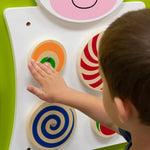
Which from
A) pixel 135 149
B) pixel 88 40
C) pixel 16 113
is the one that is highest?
pixel 88 40

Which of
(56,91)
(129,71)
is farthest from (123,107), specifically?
(56,91)

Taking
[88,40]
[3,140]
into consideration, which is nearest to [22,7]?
[88,40]

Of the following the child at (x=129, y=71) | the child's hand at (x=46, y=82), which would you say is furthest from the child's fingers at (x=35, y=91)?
the child at (x=129, y=71)

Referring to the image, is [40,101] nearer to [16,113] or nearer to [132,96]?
[16,113]

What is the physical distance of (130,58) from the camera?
1.24 ft

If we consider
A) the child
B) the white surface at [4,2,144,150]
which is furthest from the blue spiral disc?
the child

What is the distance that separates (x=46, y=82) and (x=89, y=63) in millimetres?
100

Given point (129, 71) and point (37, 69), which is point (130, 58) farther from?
point (37, 69)

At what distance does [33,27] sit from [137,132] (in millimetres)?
251

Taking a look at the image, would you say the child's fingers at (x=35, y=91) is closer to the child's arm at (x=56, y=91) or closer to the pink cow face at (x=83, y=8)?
the child's arm at (x=56, y=91)

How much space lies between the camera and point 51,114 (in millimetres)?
591

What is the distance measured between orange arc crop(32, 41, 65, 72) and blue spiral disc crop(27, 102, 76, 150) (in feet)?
0.27

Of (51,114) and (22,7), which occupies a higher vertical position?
(22,7)

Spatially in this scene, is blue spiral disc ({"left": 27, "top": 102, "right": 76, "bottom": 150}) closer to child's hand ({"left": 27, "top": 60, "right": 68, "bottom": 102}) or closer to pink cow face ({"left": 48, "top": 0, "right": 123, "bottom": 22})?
child's hand ({"left": 27, "top": 60, "right": 68, "bottom": 102})
